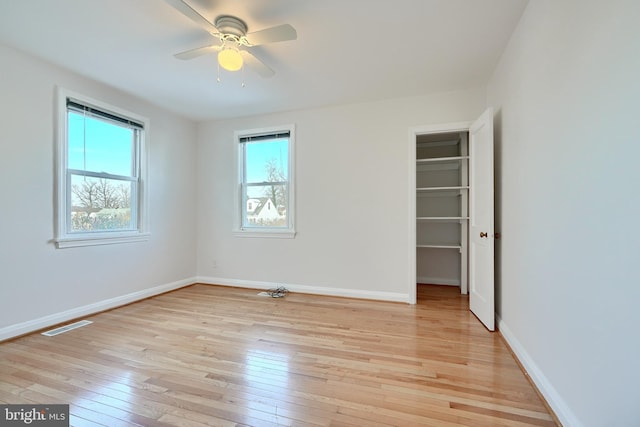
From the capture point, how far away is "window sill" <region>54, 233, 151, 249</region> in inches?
116

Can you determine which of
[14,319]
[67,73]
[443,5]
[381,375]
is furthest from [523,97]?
[14,319]

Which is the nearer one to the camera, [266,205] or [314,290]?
[314,290]

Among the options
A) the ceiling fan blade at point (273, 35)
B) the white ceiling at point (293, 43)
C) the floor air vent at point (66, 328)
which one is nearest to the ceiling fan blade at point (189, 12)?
the white ceiling at point (293, 43)

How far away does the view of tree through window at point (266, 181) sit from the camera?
14.0ft

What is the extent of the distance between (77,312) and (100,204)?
1.22 metres

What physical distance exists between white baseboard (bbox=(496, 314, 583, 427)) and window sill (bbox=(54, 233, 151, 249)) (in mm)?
4230

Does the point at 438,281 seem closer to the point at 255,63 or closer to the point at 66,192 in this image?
the point at 255,63

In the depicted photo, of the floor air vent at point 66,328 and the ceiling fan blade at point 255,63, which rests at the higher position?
the ceiling fan blade at point 255,63

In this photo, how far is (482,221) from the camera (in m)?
2.91

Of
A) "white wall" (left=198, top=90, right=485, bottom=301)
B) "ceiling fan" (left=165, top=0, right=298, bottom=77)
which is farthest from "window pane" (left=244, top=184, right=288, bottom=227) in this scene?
"ceiling fan" (left=165, top=0, right=298, bottom=77)

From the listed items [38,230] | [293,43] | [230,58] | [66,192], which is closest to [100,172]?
[66,192]

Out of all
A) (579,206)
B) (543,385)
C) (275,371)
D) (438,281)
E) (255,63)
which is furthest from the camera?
(438,281)

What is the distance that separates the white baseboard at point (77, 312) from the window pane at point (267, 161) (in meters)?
2.07

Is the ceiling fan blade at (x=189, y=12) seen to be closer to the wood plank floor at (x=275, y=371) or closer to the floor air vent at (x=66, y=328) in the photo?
the wood plank floor at (x=275, y=371)
